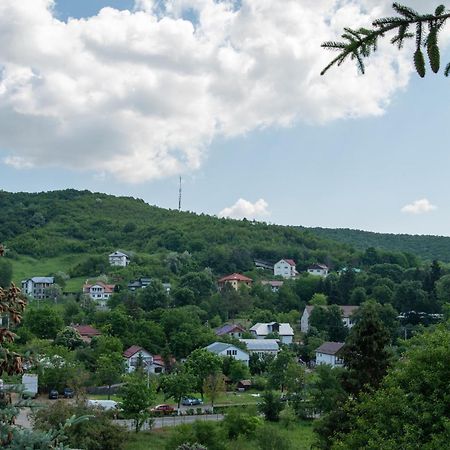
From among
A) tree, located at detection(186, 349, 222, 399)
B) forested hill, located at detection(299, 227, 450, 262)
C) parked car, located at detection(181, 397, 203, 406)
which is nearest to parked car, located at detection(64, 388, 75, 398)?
parked car, located at detection(181, 397, 203, 406)

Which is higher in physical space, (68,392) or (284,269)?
(284,269)

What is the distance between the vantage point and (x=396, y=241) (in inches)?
4899

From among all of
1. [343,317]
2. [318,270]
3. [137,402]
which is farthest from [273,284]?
[137,402]

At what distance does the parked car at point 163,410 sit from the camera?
31.4 metres

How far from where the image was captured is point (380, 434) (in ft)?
37.2

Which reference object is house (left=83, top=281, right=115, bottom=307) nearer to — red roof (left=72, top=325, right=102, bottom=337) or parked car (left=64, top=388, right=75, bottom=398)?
red roof (left=72, top=325, right=102, bottom=337)

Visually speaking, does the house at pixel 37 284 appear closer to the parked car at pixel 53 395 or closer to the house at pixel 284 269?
the house at pixel 284 269

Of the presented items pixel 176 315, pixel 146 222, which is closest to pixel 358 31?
pixel 176 315

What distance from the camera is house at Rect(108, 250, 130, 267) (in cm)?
8025

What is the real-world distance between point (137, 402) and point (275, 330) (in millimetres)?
29072

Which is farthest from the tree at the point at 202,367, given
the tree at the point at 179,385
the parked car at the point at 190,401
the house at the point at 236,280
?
the house at the point at 236,280

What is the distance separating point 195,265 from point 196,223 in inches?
1068

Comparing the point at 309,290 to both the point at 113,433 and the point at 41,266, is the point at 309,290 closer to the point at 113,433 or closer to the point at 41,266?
the point at 41,266

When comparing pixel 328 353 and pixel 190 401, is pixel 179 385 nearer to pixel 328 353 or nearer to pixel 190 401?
pixel 190 401
